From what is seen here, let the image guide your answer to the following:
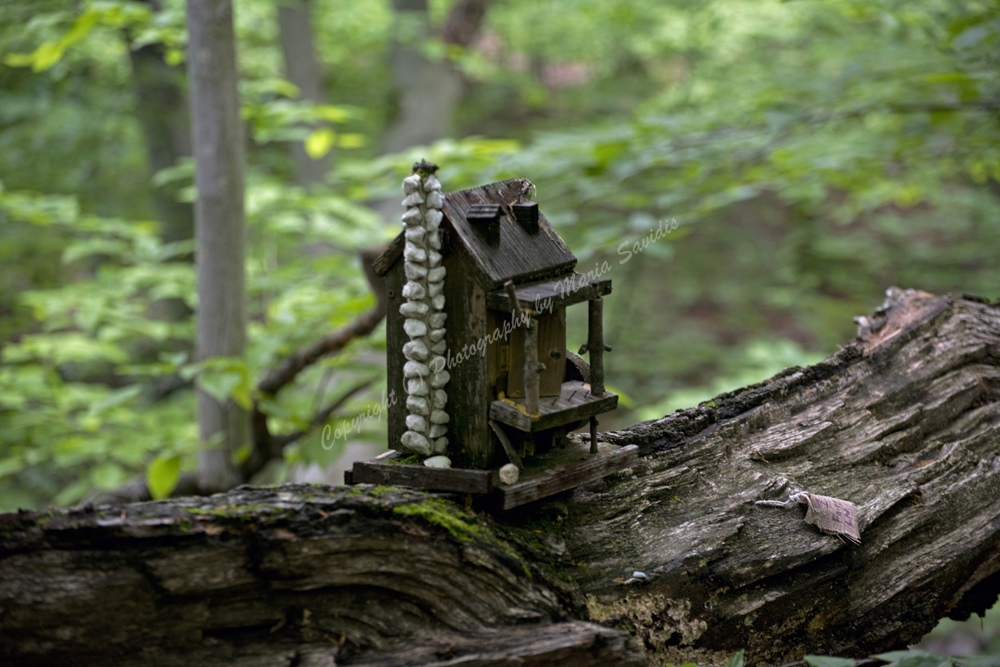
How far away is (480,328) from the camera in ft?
6.55

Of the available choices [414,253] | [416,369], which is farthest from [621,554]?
[414,253]

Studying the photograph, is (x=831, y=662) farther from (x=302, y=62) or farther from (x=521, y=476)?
(x=302, y=62)

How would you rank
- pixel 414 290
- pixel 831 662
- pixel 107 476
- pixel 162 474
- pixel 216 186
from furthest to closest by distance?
pixel 107 476
pixel 216 186
pixel 162 474
pixel 414 290
pixel 831 662

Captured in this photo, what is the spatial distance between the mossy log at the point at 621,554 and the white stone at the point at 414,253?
2.20ft

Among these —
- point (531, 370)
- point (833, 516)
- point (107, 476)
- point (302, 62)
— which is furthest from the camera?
point (302, 62)

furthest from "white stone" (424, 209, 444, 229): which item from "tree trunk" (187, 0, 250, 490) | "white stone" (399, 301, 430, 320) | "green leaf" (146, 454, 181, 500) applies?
"tree trunk" (187, 0, 250, 490)

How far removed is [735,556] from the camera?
220cm

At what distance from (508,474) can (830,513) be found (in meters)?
1.16

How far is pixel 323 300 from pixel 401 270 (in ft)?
6.22

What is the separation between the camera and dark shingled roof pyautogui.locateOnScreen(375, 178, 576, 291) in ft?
6.49

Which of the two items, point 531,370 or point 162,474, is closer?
point 531,370

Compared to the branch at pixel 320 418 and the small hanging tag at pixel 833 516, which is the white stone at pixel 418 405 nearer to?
the small hanging tag at pixel 833 516

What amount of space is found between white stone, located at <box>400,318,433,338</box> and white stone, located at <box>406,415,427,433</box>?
0.25 meters

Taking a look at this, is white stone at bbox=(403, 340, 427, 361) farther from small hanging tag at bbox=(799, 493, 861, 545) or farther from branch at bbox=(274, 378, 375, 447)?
branch at bbox=(274, 378, 375, 447)
